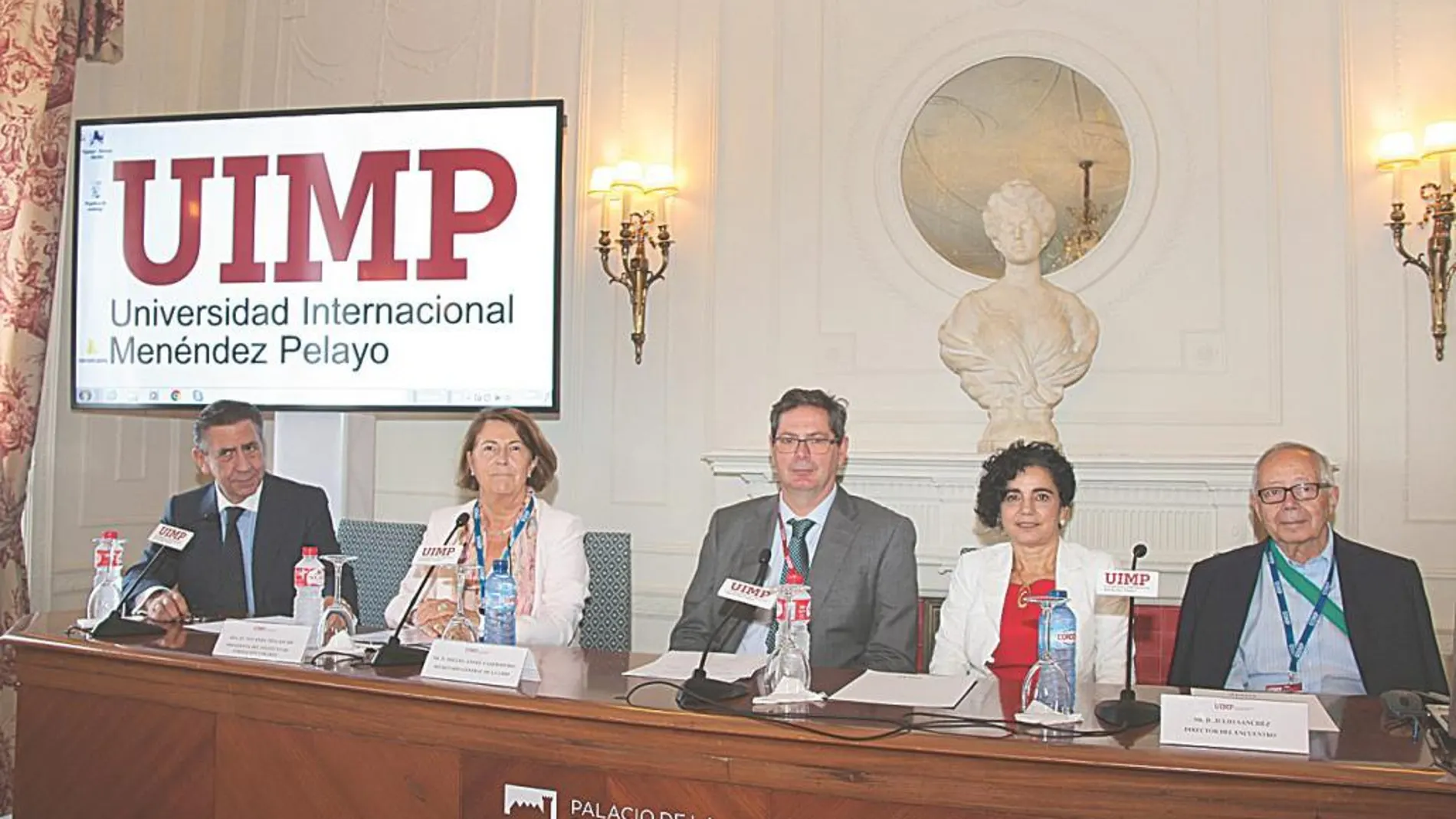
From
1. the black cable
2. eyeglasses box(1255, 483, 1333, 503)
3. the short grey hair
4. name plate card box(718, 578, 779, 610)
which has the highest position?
the short grey hair

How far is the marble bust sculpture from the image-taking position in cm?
418

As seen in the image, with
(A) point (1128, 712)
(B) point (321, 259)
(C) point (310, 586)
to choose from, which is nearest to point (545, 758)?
(C) point (310, 586)

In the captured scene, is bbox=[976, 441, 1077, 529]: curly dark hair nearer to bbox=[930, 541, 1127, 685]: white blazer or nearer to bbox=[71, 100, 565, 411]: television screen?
bbox=[930, 541, 1127, 685]: white blazer

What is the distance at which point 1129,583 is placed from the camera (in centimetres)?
220

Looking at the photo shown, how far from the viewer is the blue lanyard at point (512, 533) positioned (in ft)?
10.6

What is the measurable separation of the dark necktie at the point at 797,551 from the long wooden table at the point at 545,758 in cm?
57

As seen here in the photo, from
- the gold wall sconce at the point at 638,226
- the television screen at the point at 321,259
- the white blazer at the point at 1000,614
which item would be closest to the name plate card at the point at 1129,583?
the white blazer at the point at 1000,614

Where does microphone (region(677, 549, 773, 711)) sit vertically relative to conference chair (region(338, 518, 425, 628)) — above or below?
below

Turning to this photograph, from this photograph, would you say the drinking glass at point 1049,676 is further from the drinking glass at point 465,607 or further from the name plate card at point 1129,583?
the drinking glass at point 465,607

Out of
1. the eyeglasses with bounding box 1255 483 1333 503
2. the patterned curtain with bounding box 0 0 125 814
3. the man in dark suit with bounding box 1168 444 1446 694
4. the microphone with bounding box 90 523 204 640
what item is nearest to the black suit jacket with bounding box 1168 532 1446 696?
the man in dark suit with bounding box 1168 444 1446 694

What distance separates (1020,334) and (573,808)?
2.50m

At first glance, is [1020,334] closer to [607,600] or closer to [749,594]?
[607,600]

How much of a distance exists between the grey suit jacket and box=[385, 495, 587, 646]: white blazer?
269 mm

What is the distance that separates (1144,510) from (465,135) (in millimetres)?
2418
